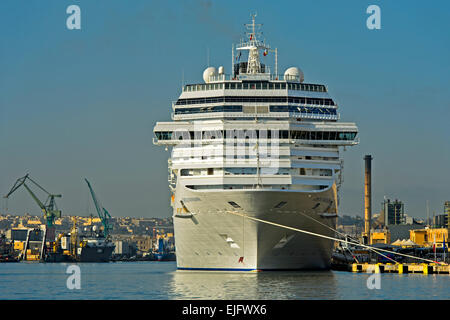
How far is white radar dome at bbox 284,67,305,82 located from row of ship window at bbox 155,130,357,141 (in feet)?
30.1

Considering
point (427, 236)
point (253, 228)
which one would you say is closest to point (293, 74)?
point (253, 228)

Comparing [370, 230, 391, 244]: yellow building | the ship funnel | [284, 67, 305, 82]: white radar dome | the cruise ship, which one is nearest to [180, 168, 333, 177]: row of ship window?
the cruise ship

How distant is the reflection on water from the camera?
1697 inches

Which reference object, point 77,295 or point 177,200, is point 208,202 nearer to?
point 177,200

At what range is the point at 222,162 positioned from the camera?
5588cm

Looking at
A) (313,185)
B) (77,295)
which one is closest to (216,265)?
(313,185)

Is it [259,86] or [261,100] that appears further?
[259,86]

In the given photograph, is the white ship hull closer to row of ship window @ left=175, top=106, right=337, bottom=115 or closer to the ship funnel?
row of ship window @ left=175, top=106, right=337, bottom=115

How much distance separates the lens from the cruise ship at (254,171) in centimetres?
5484

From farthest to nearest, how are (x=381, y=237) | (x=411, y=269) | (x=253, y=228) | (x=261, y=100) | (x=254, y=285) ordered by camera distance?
(x=381, y=237)
(x=411, y=269)
(x=261, y=100)
(x=253, y=228)
(x=254, y=285)

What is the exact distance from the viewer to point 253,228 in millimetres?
54469

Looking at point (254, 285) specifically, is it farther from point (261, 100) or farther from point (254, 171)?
point (261, 100)

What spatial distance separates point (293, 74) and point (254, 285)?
2440cm
